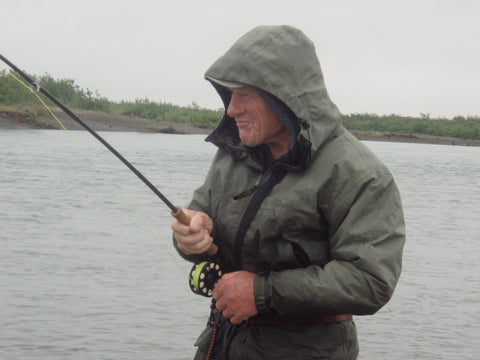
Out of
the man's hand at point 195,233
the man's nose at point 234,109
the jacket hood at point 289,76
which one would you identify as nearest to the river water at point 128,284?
the man's hand at point 195,233

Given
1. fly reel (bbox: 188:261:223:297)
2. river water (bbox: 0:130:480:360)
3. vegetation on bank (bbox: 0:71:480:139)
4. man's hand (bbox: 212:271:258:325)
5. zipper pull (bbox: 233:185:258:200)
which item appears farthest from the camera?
vegetation on bank (bbox: 0:71:480:139)

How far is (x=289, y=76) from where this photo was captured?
2514 millimetres

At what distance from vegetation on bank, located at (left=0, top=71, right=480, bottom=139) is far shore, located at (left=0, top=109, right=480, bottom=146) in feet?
1.31

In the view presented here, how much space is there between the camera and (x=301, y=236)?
99.0 inches

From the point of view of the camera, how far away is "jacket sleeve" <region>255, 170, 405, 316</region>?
2383mm

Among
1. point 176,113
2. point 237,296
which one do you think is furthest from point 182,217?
point 176,113

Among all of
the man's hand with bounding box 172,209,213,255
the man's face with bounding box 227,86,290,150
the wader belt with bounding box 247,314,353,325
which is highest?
the man's face with bounding box 227,86,290,150

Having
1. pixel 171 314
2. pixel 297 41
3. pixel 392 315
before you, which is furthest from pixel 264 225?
pixel 392 315

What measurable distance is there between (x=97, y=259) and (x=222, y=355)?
566 centimetres

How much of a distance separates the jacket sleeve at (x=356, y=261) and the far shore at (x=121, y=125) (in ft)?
85.2

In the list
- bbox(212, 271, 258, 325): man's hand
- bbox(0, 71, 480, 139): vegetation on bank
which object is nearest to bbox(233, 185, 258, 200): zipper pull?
bbox(212, 271, 258, 325): man's hand

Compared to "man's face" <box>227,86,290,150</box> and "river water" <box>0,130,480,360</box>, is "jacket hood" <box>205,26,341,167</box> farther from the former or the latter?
"river water" <box>0,130,480,360</box>

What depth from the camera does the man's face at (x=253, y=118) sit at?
2.60 m

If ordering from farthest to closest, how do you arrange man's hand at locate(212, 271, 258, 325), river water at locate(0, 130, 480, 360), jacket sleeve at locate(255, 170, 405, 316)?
river water at locate(0, 130, 480, 360)
man's hand at locate(212, 271, 258, 325)
jacket sleeve at locate(255, 170, 405, 316)
